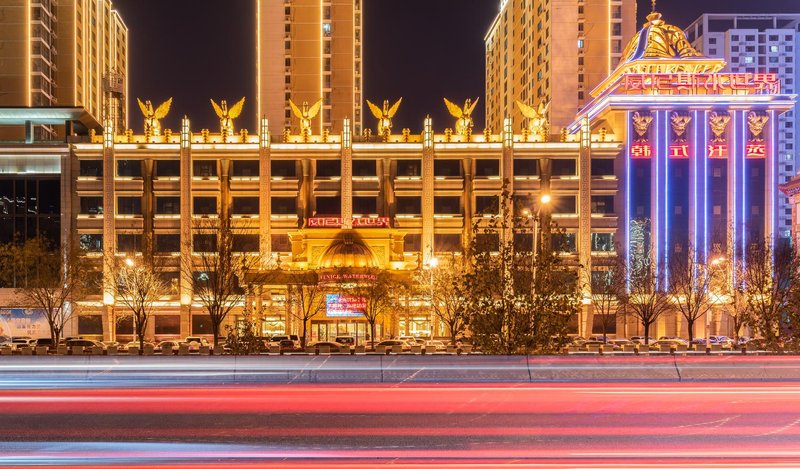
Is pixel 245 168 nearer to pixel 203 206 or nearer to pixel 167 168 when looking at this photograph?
pixel 203 206

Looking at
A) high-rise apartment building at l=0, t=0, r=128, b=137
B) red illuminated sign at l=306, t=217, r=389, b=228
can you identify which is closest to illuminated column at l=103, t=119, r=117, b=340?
high-rise apartment building at l=0, t=0, r=128, b=137

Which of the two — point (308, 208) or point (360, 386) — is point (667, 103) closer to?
point (308, 208)

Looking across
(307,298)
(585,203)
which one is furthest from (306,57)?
(585,203)

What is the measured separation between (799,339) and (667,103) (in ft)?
147

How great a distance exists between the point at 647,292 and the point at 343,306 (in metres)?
23.2

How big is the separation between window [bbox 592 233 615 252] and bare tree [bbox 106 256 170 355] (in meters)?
36.6

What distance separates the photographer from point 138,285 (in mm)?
55000

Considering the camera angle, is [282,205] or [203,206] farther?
[282,205]

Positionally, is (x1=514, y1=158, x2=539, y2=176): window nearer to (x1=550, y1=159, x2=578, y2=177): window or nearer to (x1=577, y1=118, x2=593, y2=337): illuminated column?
(x1=550, y1=159, x2=578, y2=177): window

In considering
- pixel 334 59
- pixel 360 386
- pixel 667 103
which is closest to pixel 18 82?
pixel 334 59

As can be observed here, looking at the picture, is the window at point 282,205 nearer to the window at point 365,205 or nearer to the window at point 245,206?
the window at point 245,206

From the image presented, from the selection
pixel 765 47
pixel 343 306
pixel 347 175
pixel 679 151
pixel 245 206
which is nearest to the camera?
pixel 343 306

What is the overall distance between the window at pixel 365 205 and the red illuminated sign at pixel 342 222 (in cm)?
393

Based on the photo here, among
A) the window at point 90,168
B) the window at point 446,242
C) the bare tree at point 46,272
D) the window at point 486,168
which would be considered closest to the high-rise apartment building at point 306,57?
the window at point 90,168
